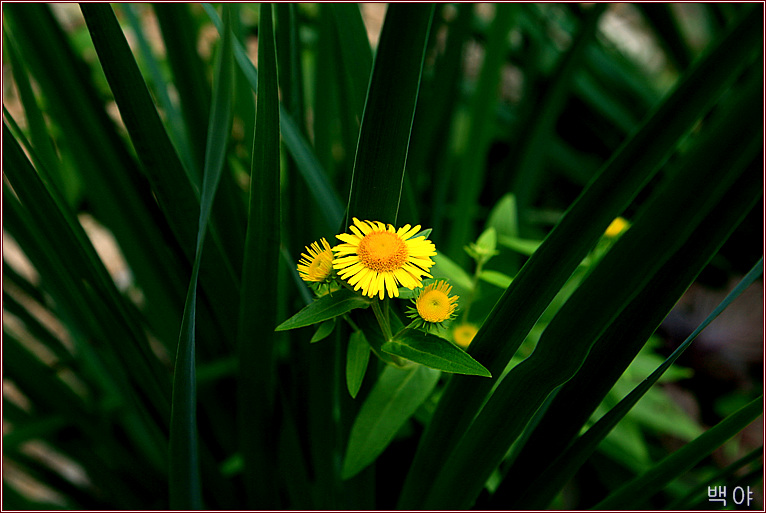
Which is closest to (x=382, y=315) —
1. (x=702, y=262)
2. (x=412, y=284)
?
(x=412, y=284)

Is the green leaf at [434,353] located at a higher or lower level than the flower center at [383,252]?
lower

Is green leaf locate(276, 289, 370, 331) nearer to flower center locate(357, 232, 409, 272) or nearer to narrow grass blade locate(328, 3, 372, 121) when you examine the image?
flower center locate(357, 232, 409, 272)

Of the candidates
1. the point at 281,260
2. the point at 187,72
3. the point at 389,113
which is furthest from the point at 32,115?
the point at 389,113

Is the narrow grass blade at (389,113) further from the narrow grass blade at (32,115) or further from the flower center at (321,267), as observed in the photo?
the narrow grass blade at (32,115)

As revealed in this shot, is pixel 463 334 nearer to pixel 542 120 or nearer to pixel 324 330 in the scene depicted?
pixel 324 330

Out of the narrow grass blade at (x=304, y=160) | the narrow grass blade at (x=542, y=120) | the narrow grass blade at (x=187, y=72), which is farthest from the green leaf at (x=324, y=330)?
the narrow grass blade at (x=542, y=120)

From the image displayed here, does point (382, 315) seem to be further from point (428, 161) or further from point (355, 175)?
point (428, 161)
